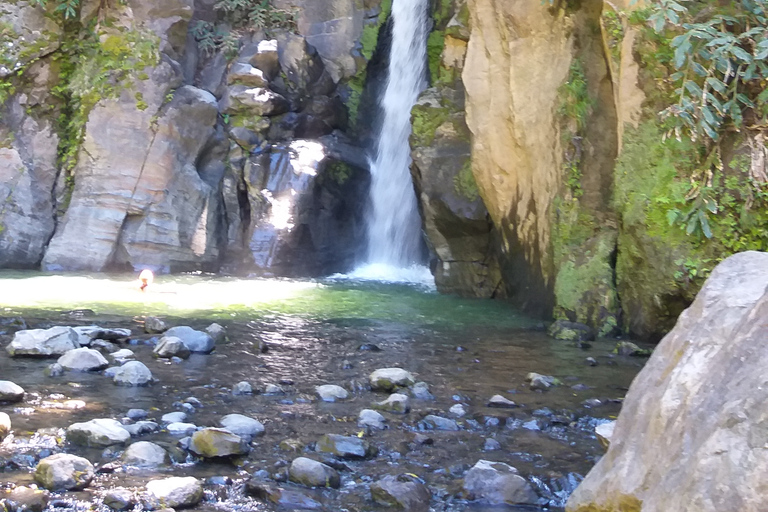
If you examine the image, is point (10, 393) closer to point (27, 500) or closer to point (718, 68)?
point (27, 500)

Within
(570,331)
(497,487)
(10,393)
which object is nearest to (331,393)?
(497,487)

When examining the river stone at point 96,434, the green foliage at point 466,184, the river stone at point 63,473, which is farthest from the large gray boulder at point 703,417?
the green foliage at point 466,184

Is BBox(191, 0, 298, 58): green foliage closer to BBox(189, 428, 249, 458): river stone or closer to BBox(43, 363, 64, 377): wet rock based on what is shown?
BBox(43, 363, 64, 377): wet rock

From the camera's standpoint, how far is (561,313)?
A: 9.27 m

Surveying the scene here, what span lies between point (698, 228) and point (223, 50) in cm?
1305

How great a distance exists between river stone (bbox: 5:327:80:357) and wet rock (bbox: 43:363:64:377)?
24.1 inches

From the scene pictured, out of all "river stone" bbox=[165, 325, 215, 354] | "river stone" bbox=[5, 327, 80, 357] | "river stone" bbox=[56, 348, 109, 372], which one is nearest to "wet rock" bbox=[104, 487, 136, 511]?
"river stone" bbox=[56, 348, 109, 372]

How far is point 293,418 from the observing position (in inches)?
192

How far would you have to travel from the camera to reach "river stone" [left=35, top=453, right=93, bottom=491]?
11.5 ft

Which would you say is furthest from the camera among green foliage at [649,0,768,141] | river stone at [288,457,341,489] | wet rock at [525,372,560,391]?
green foliage at [649,0,768,141]

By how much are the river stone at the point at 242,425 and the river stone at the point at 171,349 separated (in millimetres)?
2233

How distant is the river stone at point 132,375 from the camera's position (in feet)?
18.4

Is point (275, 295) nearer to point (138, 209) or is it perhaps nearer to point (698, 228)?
point (138, 209)

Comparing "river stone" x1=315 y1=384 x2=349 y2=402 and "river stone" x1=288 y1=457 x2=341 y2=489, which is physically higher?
"river stone" x1=315 y1=384 x2=349 y2=402
